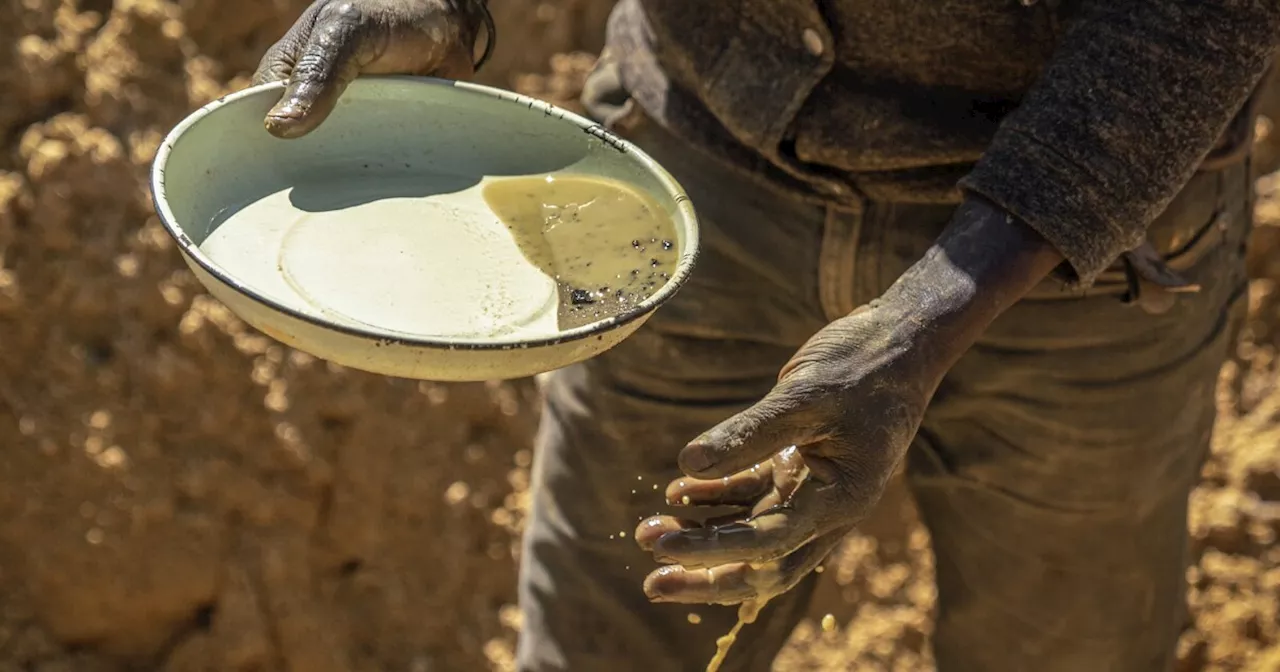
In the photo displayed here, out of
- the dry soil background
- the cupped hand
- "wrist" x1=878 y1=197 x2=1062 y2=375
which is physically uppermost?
"wrist" x1=878 y1=197 x2=1062 y2=375

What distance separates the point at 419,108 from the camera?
1296 mm

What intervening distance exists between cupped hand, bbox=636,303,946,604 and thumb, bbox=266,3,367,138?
42 cm

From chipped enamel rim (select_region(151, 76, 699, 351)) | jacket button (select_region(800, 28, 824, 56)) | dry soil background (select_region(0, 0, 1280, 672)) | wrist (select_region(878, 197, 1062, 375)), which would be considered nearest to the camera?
chipped enamel rim (select_region(151, 76, 699, 351))

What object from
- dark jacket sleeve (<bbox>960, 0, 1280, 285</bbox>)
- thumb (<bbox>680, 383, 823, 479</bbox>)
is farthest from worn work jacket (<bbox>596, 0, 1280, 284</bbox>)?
thumb (<bbox>680, 383, 823, 479</bbox>)

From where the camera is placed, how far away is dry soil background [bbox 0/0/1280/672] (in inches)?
94.3

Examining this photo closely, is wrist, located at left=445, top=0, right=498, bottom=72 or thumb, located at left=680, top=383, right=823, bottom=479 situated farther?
wrist, located at left=445, top=0, right=498, bottom=72

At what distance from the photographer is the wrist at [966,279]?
3.56ft

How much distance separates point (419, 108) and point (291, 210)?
16 centimetres

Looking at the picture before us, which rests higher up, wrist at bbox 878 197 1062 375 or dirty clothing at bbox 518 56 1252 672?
wrist at bbox 878 197 1062 375

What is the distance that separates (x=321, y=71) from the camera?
46.3 inches

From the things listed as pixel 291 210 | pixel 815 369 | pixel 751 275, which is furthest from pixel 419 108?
pixel 815 369

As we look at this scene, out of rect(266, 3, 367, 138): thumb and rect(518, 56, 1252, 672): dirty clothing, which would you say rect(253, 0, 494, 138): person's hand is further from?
rect(518, 56, 1252, 672): dirty clothing

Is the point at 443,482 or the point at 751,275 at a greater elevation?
the point at 751,275

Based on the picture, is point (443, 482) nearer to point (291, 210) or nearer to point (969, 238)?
point (291, 210)
